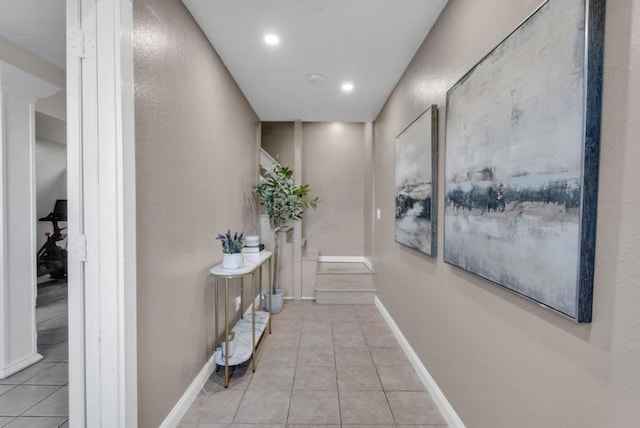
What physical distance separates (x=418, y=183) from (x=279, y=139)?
11.6 feet

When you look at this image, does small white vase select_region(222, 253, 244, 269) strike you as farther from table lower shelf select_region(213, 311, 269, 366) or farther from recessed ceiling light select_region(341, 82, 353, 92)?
recessed ceiling light select_region(341, 82, 353, 92)

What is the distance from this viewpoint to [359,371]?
2.30 metres

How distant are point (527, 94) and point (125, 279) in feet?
5.99

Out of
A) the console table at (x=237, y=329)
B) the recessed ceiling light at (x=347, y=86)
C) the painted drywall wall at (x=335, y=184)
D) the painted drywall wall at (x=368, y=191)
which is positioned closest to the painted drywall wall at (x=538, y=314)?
the recessed ceiling light at (x=347, y=86)

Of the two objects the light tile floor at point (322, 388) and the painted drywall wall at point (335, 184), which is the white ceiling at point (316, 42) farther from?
the light tile floor at point (322, 388)

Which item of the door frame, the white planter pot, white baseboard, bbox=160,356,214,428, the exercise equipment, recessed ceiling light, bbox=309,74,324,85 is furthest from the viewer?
the exercise equipment

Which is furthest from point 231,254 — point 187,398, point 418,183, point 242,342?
point 418,183

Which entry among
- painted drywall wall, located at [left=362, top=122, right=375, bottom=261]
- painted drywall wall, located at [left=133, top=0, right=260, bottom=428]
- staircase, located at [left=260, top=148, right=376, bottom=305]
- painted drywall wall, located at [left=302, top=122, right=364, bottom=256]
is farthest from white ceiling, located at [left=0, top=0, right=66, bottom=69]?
painted drywall wall, located at [left=362, top=122, right=375, bottom=261]

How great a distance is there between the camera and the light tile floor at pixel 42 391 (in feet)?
5.71

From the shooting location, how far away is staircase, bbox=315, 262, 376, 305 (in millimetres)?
3949

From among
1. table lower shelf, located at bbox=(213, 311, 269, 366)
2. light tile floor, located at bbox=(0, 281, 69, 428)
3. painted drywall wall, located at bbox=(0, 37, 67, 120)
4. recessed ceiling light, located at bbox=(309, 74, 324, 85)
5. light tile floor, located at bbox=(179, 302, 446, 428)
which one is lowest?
light tile floor, located at bbox=(179, 302, 446, 428)

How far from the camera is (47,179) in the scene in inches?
179

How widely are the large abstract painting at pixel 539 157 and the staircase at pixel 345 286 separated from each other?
2.65m

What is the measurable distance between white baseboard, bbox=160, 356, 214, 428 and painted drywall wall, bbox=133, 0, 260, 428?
1.6 inches
